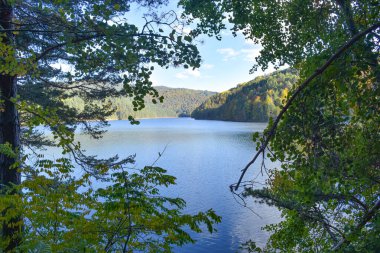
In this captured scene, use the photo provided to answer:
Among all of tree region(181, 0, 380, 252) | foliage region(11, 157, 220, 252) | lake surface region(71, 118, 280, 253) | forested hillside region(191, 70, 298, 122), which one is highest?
forested hillside region(191, 70, 298, 122)

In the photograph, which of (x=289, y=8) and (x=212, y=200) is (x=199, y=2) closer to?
(x=289, y=8)

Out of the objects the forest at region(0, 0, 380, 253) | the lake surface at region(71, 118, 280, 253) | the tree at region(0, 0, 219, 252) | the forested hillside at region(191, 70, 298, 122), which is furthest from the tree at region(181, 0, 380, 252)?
the forested hillside at region(191, 70, 298, 122)

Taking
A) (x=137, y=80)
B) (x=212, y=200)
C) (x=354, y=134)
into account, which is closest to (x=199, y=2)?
(x=354, y=134)

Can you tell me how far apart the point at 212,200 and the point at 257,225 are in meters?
4.62

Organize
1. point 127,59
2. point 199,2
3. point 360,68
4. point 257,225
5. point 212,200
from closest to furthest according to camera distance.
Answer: point 127,59, point 360,68, point 199,2, point 257,225, point 212,200

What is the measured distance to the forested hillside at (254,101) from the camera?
125 m

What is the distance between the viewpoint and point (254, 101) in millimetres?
132875

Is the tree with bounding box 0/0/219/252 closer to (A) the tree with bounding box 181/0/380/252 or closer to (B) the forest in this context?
(B) the forest

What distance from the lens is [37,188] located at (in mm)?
4816

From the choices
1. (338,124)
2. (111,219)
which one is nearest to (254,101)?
(111,219)

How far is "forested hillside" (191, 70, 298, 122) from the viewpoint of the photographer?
409 ft

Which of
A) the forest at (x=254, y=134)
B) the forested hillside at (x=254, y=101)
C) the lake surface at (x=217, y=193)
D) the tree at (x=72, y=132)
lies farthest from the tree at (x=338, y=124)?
the forested hillside at (x=254, y=101)

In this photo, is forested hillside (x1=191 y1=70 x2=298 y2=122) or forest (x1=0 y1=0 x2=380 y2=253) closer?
forest (x1=0 y1=0 x2=380 y2=253)

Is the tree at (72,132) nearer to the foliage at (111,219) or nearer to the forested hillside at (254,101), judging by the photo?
the foliage at (111,219)
